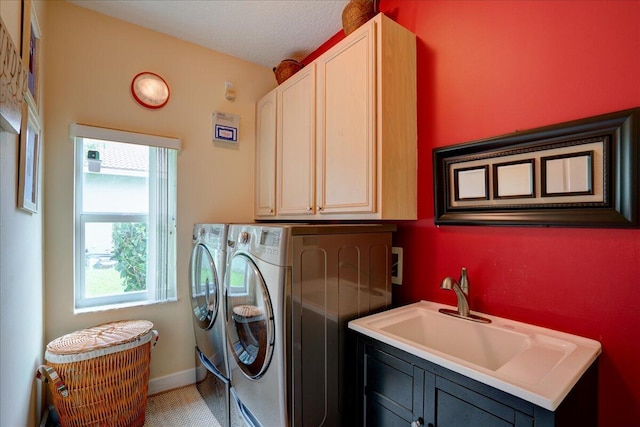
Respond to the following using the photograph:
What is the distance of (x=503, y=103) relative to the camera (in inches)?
53.8

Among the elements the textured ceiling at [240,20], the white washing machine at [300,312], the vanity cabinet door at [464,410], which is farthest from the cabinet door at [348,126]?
the vanity cabinet door at [464,410]

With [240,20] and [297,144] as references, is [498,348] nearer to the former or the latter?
[297,144]

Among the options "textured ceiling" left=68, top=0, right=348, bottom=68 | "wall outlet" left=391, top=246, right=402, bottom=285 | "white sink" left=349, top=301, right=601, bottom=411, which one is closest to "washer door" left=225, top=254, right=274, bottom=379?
"white sink" left=349, top=301, right=601, bottom=411

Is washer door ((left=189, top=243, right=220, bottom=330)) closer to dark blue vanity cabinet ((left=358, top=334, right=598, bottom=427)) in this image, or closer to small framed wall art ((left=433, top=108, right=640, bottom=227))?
dark blue vanity cabinet ((left=358, top=334, right=598, bottom=427))

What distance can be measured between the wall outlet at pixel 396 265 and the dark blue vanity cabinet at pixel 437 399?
55cm

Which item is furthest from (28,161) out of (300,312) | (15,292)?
(300,312)

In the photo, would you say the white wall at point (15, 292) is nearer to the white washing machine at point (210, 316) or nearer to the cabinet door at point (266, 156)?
the white washing machine at point (210, 316)

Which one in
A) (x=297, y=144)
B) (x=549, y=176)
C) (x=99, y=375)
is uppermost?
(x=297, y=144)

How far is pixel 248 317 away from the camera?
5.03 ft

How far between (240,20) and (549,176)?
2115 mm

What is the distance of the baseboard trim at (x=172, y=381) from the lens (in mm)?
2221

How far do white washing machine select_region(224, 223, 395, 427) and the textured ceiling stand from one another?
59.3 inches

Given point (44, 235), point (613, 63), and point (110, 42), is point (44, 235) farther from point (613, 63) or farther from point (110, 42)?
point (613, 63)

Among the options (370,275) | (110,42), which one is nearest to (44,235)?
(110,42)
